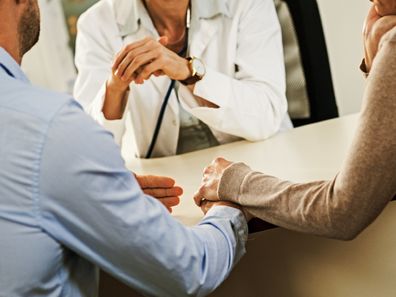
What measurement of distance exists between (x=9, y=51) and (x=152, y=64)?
1.83ft

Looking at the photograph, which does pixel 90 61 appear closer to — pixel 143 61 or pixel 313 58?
pixel 143 61

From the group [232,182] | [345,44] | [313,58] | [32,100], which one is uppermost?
[32,100]

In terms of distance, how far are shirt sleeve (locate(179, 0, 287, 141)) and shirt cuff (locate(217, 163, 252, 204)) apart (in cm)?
47

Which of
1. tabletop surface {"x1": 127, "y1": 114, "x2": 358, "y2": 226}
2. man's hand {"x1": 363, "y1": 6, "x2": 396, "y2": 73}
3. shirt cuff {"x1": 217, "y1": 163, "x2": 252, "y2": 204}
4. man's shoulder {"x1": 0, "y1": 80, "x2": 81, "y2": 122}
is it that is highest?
man's shoulder {"x1": 0, "y1": 80, "x2": 81, "y2": 122}

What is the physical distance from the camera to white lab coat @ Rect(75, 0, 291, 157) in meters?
1.54

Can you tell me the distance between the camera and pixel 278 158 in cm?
126

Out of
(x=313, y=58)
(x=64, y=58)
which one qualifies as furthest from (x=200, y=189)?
(x=64, y=58)

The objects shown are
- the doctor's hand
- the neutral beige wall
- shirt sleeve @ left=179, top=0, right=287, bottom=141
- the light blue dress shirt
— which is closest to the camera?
the light blue dress shirt

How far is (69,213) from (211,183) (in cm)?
39

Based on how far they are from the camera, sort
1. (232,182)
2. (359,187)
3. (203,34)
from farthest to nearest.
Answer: (203,34), (232,182), (359,187)

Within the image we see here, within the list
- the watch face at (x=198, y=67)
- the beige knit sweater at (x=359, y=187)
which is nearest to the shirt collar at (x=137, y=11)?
the watch face at (x=198, y=67)

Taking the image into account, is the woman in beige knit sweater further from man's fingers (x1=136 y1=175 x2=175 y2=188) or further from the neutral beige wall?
the neutral beige wall

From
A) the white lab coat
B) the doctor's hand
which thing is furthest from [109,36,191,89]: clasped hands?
the white lab coat

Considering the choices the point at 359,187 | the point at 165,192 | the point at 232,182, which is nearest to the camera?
the point at 359,187
